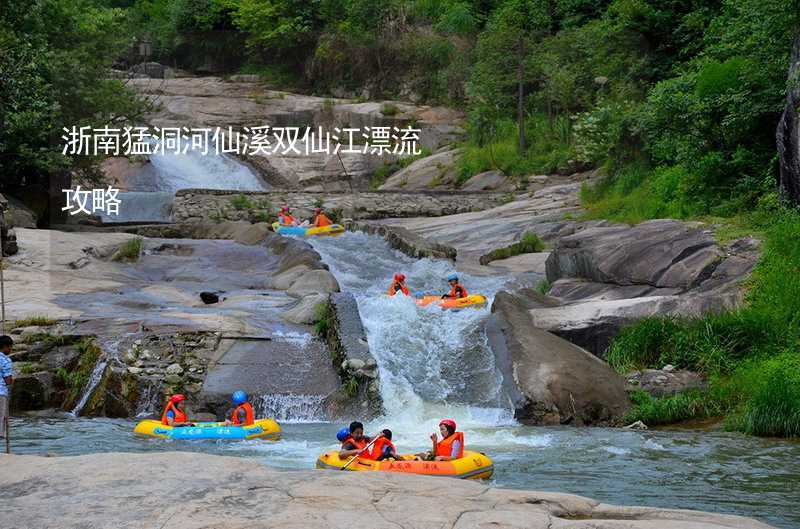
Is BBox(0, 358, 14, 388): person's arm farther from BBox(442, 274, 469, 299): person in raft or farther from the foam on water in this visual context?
the foam on water

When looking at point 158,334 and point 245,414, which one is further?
point 158,334

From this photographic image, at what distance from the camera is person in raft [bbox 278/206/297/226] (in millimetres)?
28625

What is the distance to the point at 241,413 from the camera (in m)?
12.9

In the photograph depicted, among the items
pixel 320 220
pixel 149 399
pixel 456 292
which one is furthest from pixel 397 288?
pixel 320 220

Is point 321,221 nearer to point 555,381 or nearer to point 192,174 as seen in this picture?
point 192,174

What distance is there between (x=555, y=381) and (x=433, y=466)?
462cm

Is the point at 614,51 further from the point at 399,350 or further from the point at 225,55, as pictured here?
the point at 225,55

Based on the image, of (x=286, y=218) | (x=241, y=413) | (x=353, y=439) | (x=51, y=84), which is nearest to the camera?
(x=353, y=439)

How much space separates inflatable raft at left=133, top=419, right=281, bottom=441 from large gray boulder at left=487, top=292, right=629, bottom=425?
363 centimetres

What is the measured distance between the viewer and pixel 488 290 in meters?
20.2

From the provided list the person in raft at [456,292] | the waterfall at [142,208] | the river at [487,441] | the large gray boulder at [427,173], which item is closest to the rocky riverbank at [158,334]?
the river at [487,441]

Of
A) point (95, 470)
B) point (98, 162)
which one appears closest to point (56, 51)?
point (98, 162)

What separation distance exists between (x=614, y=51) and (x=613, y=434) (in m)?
19.4

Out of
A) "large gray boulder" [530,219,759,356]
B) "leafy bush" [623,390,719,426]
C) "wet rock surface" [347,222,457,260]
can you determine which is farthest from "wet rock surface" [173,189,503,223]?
"leafy bush" [623,390,719,426]
